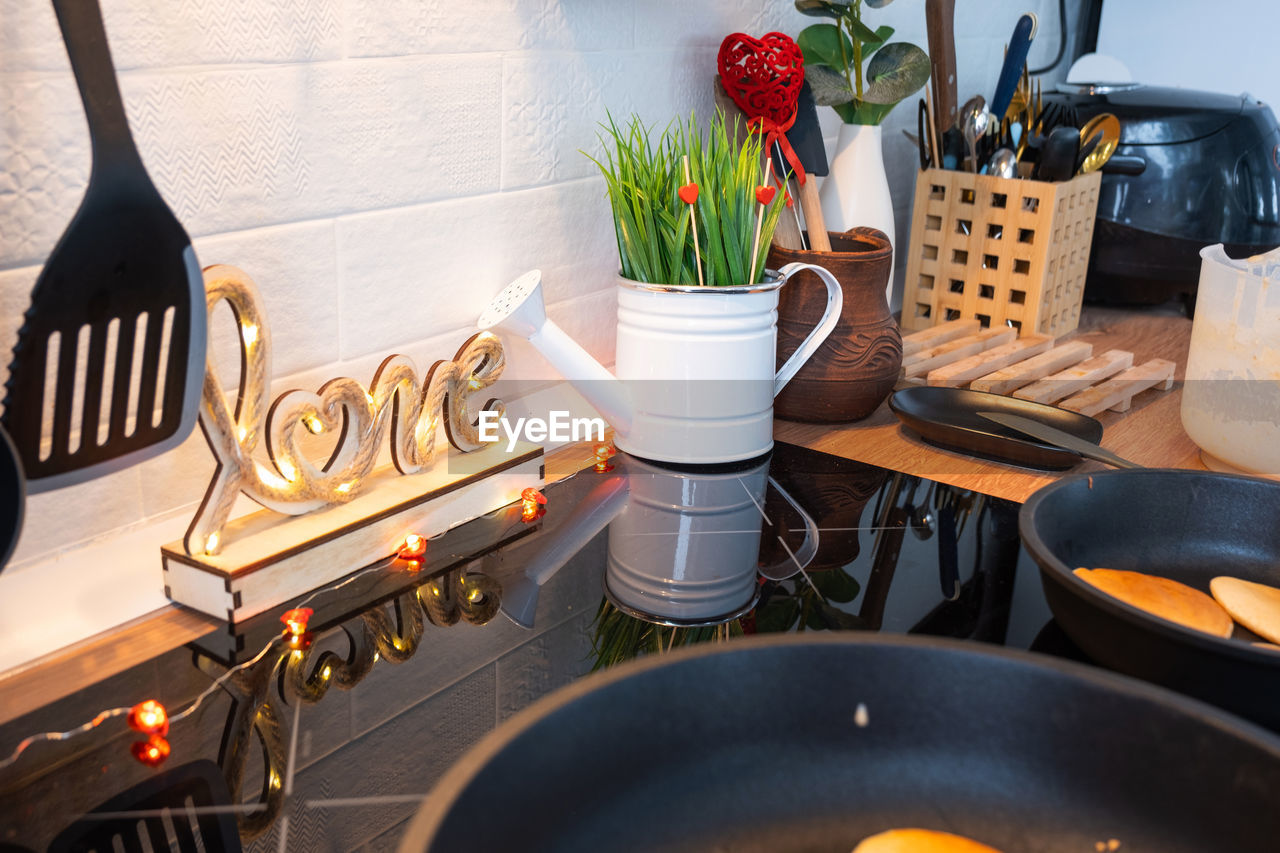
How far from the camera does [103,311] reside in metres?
0.56

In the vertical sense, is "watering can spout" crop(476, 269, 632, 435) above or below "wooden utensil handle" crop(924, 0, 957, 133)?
below

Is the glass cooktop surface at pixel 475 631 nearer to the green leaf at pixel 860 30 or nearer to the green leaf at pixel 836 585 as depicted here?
the green leaf at pixel 836 585

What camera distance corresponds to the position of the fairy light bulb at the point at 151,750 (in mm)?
529

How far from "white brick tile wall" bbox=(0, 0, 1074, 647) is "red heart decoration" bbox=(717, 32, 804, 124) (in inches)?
1.9

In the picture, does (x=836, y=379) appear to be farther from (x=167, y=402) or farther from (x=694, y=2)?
(x=167, y=402)

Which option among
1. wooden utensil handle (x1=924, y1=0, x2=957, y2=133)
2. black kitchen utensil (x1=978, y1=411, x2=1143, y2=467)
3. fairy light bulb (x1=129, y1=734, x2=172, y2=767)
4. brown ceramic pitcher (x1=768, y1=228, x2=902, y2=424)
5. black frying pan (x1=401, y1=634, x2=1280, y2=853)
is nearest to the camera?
black frying pan (x1=401, y1=634, x2=1280, y2=853)

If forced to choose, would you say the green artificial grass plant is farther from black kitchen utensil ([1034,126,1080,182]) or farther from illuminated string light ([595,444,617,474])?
black kitchen utensil ([1034,126,1080,182])

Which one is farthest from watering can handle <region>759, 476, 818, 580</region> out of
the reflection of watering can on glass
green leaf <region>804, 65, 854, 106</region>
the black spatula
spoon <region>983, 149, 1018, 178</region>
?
spoon <region>983, 149, 1018, 178</region>

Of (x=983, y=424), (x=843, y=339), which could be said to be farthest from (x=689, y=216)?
(x=983, y=424)

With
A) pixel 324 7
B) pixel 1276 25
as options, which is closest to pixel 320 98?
pixel 324 7

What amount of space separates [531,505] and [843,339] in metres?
0.35

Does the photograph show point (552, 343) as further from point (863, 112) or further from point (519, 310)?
point (863, 112)

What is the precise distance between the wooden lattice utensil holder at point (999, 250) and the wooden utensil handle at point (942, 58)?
7 cm

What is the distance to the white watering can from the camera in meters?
0.89
